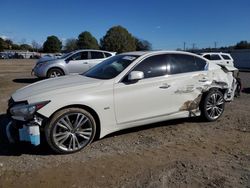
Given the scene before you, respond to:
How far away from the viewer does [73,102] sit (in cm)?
475

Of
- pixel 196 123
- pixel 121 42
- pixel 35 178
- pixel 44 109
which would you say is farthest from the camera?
pixel 121 42

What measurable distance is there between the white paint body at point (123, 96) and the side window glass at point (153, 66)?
0.08 m

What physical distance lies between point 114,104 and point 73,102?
743 mm

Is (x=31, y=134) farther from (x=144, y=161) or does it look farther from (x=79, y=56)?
(x=79, y=56)

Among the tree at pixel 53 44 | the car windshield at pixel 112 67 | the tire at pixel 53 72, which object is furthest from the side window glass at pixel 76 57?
the tree at pixel 53 44

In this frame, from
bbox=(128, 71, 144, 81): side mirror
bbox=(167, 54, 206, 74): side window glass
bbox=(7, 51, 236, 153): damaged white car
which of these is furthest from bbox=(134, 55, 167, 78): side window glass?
bbox=(128, 71, 144, 81): side mirror

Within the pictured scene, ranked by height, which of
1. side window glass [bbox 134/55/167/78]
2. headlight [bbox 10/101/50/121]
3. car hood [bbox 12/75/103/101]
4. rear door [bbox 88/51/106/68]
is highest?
rear door [bbox 88/51/106/68]

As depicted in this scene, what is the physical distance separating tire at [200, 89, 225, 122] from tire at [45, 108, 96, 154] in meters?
2.59

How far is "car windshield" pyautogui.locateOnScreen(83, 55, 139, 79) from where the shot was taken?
216 inches

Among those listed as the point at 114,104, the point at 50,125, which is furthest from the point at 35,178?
the point at 114,104

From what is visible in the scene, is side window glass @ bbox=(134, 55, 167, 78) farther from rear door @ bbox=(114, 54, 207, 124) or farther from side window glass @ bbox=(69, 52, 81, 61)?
side window glass @ bbox=(69, 52, 81, 61)

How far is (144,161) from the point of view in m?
4.44

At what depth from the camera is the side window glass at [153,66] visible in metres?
5.58

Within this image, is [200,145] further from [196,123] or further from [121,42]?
[121,42]
